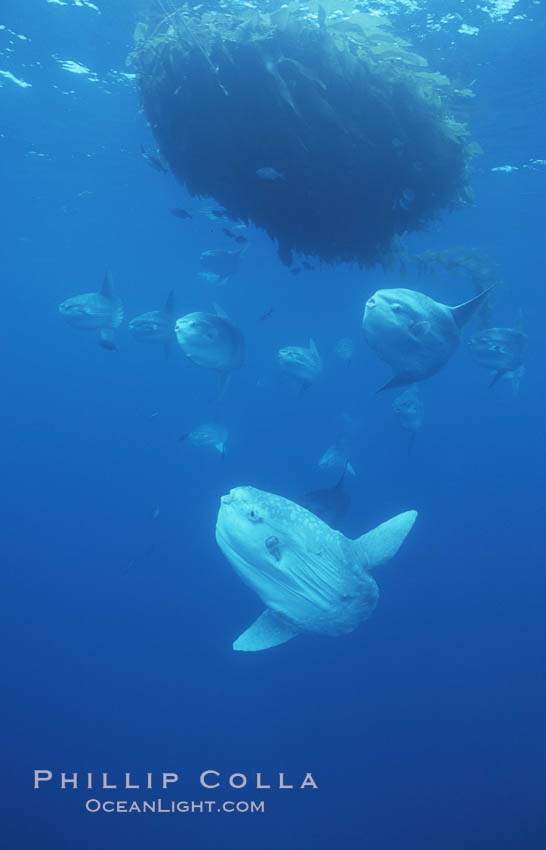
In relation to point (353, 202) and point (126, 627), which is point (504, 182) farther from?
point (126, 627)

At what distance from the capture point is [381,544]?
484cm

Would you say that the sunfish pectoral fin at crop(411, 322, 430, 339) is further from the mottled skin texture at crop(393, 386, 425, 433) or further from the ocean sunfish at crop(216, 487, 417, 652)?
the mottled skin texture at crop(393, 386, 425, 433)

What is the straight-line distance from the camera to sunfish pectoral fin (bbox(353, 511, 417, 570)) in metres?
4.77

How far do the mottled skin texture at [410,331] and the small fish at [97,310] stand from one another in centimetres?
617

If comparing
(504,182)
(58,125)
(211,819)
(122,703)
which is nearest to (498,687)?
(211,819)

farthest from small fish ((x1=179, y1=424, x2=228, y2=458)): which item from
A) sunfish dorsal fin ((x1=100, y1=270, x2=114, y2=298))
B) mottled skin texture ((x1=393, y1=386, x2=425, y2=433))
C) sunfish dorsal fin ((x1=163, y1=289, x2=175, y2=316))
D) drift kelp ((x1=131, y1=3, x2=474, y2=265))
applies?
drift kelp ((x1=131, y1=3, x2=474, y2=265))

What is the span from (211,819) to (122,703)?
3570 mm

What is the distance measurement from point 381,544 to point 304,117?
4.60 metres

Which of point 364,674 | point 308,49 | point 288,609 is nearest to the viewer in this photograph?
point 288,609

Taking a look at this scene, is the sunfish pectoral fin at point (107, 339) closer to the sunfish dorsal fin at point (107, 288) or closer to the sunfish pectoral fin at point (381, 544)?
Result: the sunfish dorsal fin at point (107, 288)

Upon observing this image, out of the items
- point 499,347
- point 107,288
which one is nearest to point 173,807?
point 107,288

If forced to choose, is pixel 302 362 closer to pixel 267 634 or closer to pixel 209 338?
pixel 209 338

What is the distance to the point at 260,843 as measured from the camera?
436 inches

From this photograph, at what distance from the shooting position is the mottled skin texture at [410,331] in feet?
16.8
